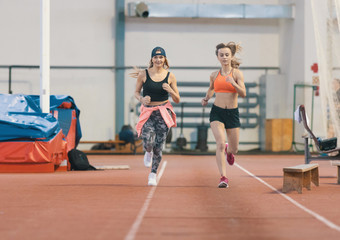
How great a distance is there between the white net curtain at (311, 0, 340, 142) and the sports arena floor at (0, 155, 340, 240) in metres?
1.63

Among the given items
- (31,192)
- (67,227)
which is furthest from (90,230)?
(31,192)

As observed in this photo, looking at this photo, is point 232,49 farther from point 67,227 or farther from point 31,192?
point 67,227

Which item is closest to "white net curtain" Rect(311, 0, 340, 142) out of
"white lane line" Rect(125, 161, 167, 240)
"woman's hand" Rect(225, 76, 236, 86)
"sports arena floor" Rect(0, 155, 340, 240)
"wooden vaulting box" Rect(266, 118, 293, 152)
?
"sports arena floor" Rect(0, 155, 340, 240)

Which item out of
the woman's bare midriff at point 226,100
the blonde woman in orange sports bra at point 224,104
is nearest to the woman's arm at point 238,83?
the blonde woman in orange sports bra at point 224,104

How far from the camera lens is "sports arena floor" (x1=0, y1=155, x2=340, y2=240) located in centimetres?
496

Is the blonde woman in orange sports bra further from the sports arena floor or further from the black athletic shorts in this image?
the sports arena floor

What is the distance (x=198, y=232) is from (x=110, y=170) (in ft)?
25.3

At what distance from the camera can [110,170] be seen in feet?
41.1

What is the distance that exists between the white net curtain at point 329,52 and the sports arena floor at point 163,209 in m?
1.63

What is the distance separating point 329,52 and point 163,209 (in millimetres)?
5728

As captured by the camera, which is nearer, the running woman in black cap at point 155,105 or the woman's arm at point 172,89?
the woman's arm at point 172,89

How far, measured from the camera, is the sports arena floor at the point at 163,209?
16.3 feet

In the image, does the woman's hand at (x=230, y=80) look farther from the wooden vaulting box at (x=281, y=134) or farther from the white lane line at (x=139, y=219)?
the wooden vaulting box at (x=281, y=134)

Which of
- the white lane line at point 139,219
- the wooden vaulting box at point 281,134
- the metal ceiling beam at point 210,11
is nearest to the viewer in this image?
the white lane line at point 139,219
